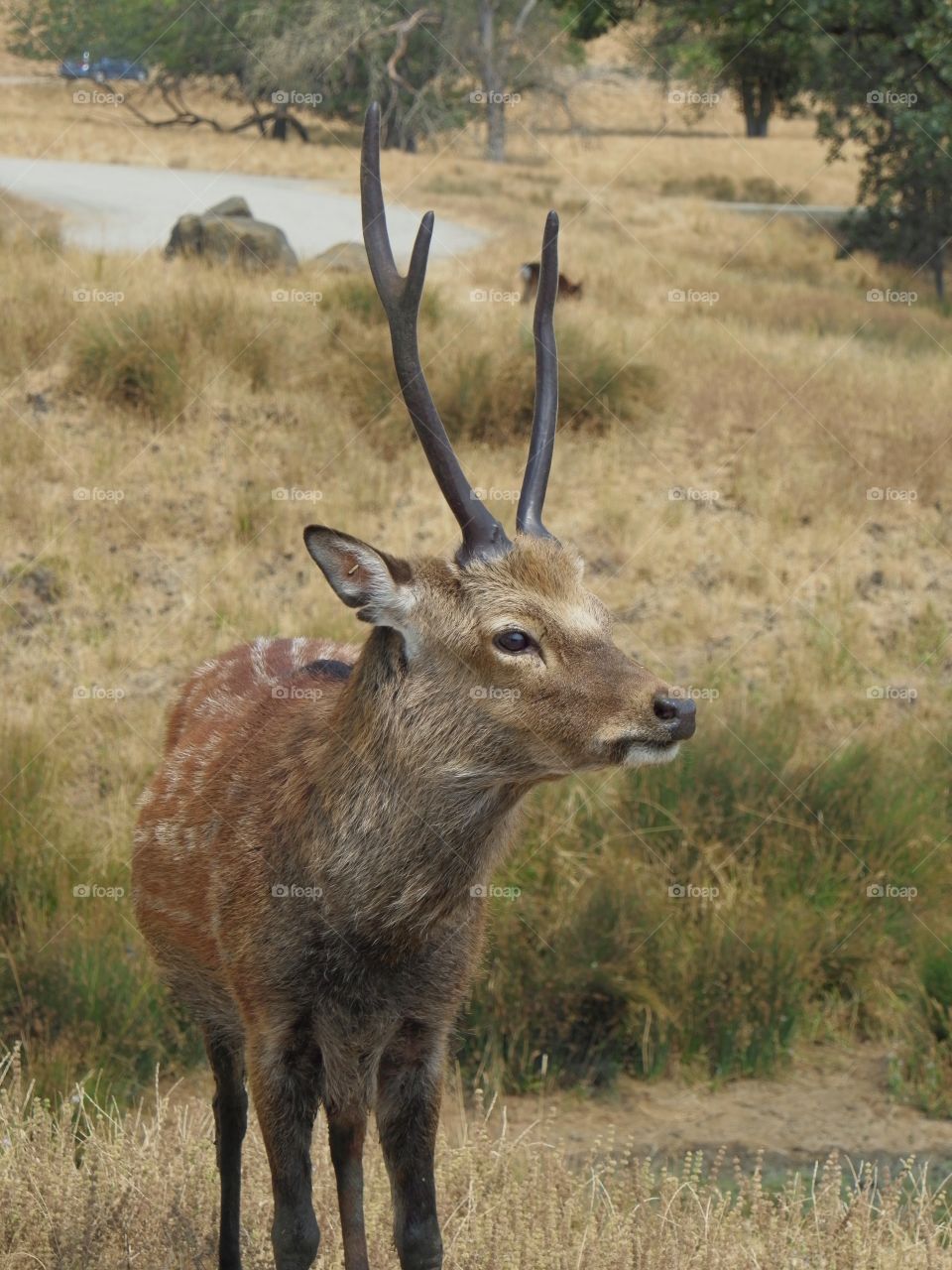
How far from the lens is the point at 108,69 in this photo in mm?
32781

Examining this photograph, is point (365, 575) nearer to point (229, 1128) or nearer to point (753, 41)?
point (229, 1128)

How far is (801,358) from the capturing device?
14125 millimetres

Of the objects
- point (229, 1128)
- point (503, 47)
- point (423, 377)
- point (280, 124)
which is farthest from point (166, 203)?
point (423, 377)

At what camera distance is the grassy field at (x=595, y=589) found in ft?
25.4

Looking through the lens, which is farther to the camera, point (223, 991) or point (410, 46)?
point (410, 46)

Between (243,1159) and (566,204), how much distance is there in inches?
852

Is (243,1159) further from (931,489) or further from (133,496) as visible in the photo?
(931,489)

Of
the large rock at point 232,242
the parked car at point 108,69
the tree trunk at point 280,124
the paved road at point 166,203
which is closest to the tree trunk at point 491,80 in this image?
the tree trunk at point 280,124

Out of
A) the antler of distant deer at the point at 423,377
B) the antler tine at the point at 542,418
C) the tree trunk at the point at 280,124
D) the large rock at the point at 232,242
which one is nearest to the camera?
the antler of distant deer at the point at 423,377

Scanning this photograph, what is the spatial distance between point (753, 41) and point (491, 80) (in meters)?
9.07

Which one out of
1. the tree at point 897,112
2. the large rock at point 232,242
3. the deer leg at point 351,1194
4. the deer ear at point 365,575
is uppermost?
the tree at point 897,112

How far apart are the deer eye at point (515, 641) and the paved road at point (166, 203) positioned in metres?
11.0

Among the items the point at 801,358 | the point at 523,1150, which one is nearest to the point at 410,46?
the point at 801,358

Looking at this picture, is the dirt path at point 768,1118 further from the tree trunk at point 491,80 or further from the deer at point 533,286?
the tree trunk at point 491,80
